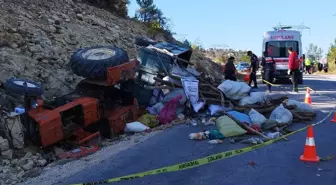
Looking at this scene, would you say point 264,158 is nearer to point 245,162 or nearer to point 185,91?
point 245,162

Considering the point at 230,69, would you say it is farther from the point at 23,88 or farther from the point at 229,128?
the point at 23,88

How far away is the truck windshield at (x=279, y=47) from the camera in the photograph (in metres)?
22.0

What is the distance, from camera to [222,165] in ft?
20.8

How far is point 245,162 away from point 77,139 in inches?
131

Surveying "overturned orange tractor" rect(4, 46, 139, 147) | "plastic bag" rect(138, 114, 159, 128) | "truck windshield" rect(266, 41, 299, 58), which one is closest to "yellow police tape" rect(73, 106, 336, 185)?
"overturned orange tractor" rect(4, 46, 139, 147)

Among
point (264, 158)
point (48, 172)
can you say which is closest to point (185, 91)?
point (264, 158)

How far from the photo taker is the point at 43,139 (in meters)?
7.25

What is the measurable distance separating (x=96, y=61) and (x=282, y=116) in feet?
13.8

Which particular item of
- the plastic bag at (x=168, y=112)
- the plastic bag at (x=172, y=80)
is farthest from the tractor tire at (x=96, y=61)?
the plastic bag at (x=172, y=80)

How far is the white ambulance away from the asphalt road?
13759mm

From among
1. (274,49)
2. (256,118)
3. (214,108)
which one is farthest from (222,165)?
(274,49)

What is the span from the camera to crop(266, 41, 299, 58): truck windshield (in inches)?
865

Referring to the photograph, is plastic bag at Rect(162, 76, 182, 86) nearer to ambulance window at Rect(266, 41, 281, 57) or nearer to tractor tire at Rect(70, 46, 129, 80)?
tractor tire at Rect(70, 46, 129, 80)

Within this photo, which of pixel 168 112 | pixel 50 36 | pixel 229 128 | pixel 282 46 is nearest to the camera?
pixel 229 128
